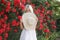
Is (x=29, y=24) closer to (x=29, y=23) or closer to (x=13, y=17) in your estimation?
(x=29, y=23)

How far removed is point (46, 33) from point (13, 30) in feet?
6.29

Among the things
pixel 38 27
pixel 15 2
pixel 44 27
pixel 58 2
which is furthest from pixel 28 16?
pixel 58 2

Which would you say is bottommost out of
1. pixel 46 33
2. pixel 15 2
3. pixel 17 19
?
pixel 46 33

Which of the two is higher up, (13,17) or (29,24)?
(13,17)

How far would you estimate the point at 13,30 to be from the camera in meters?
6.97

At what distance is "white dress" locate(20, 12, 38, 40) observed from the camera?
6180 millimetres

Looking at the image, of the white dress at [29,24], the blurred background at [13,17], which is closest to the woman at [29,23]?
the white dress at [29,24]

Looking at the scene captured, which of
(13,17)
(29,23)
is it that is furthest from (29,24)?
(13,17)

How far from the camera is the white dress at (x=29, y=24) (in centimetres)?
618

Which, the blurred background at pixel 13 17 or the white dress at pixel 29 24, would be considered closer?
the white dress at pixel 29 24

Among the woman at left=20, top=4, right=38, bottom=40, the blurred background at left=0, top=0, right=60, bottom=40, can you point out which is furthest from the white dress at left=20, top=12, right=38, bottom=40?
the blurred background at left=0, top=0, right=60, bottom=40

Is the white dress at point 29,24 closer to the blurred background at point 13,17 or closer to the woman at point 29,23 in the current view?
the woman at point 29,23

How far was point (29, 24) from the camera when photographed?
244 inches

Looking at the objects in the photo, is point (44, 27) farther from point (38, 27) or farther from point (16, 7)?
point (16, 7)
